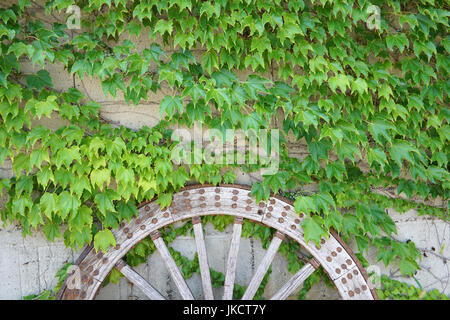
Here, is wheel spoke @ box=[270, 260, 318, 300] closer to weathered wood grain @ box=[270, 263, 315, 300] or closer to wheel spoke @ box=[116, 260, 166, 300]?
weathered wood grain @ box=[270, 263, 315, 300]

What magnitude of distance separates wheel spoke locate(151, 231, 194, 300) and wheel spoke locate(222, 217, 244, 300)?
0.69 ft

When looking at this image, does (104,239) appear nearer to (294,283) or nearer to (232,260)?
(232,260)

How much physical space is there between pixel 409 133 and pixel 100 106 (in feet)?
5.97

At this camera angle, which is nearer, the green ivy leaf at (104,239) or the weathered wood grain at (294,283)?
the green ivy leaf at (104,239)

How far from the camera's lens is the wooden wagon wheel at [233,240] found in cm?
217

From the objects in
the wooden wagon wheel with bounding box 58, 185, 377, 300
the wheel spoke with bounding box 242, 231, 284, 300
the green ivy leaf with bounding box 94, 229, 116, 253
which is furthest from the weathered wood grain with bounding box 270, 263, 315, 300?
the green ivy leaf with bounding box 94, 229, 116, 253

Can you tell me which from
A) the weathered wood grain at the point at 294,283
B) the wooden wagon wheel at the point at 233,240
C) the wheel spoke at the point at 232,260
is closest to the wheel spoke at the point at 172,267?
the wooden wagon wheel at the point at 233,240

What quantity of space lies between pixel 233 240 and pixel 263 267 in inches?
9.2

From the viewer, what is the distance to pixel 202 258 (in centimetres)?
222

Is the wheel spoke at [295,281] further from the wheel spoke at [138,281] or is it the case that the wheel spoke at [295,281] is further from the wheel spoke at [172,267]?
the wheel spoke at [138,281]

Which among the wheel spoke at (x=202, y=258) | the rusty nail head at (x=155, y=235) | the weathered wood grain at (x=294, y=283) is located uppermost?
the rusty nail head at (x=155, y=235)

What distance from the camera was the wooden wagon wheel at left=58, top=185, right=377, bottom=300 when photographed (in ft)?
7.13

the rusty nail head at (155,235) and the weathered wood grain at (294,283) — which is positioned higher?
the rusty nail head at (155,235)
